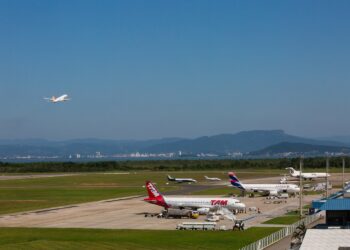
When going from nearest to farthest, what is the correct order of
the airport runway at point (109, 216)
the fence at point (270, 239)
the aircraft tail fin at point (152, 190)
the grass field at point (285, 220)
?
the fence at point (270, 239)
the airport runway at point (109, 216)
the grass field at point (285, 220)
the aircraft tail fin at point (152, 190)

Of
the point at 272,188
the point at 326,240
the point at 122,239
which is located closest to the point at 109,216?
the point at 122,239

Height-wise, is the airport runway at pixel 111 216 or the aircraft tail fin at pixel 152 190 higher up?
the aircraft tail fin at pixel 152 190

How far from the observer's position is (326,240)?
4691 cm

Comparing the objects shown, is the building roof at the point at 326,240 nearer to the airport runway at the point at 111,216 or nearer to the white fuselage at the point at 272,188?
the airport runway at the point at 111,216

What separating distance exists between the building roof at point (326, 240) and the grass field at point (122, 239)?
1899 cm

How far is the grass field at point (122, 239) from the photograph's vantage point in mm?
65500

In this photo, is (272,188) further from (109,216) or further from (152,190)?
(109,216)

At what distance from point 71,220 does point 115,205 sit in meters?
24.6

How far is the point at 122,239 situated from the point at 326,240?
29.9 metres

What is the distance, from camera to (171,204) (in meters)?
102

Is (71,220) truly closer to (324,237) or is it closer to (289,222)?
(289,222)

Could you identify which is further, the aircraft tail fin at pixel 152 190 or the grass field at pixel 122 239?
the aircraft tail fin at pixel 152 190

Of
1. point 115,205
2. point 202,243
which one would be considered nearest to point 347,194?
point 202,243

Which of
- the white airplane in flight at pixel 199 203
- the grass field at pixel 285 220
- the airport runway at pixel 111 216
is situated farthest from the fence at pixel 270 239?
the white airplane in flight at pixel 199 203
